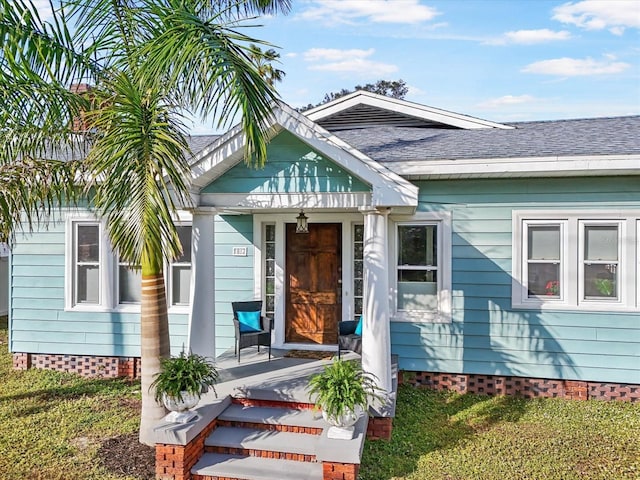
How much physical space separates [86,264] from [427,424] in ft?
20.6

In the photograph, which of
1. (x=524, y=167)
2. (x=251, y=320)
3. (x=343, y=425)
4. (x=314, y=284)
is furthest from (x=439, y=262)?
(x=343, y=425)

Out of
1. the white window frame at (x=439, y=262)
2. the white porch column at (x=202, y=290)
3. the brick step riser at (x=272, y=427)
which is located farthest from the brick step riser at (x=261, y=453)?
the white window frame at (x=439, y=262)

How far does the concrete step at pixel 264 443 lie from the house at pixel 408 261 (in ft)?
3.67

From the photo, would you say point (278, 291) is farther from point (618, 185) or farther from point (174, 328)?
point (618, 185)

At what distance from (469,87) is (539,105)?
36.9 feet

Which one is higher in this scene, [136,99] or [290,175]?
[136,99]

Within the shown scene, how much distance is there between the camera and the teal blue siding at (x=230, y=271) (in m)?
7.54

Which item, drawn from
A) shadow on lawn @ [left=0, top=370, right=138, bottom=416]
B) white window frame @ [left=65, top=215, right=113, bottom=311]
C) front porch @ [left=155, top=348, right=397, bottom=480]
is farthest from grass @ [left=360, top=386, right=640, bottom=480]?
white window frame @ [left=65, top=215, right=113, bottom=311]

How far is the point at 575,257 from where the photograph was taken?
6371 mm

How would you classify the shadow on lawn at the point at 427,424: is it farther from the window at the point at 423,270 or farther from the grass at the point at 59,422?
the grass at the point at 59,422

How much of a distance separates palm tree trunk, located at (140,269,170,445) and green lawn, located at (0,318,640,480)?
46 centimetres

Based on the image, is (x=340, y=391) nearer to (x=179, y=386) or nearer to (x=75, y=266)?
(x=179, y=386)

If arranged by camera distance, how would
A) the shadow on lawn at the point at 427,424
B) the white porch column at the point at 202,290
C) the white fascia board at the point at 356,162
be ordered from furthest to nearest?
the white porch column at the point at 202,290
the white fascia board at the point at 356,162
the shadow on lawn at the point at 427,424

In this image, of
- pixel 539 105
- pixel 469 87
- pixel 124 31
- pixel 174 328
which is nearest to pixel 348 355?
pixel 174 328
